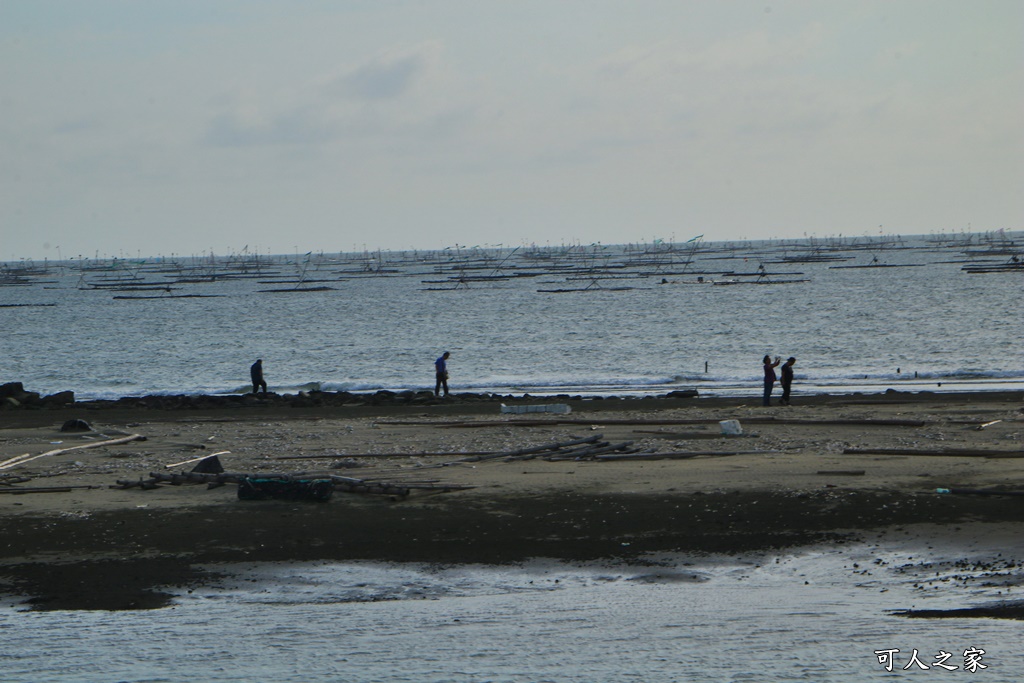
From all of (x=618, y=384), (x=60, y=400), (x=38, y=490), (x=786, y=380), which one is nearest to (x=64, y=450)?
(x=38, y=490)

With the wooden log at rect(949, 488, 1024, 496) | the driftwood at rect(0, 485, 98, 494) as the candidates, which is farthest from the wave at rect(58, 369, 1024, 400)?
the driftwood at rect(0, 485, 98, 494)

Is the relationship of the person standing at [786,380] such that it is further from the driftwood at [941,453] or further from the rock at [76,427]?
the rock at [76,427]

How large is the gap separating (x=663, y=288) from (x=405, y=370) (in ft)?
227

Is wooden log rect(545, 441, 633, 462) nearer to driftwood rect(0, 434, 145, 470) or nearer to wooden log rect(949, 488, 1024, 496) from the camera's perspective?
wooden log rect(949, 488, 1024, 496)

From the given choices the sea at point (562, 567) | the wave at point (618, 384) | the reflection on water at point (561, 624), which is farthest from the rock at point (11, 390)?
the reflection on water at point (561, 624)

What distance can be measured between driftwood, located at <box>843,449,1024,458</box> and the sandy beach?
0.21ft

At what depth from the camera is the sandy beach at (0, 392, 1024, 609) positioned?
1317 cm

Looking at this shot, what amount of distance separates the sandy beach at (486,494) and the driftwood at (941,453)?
0.21 feet

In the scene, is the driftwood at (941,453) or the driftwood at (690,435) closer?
the driftwood at (941,453)

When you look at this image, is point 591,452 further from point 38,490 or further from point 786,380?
point 786,380

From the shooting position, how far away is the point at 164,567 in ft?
41.7

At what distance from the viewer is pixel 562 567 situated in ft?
41.3

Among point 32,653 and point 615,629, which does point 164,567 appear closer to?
point 32,653

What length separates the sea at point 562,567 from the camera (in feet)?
32.2
